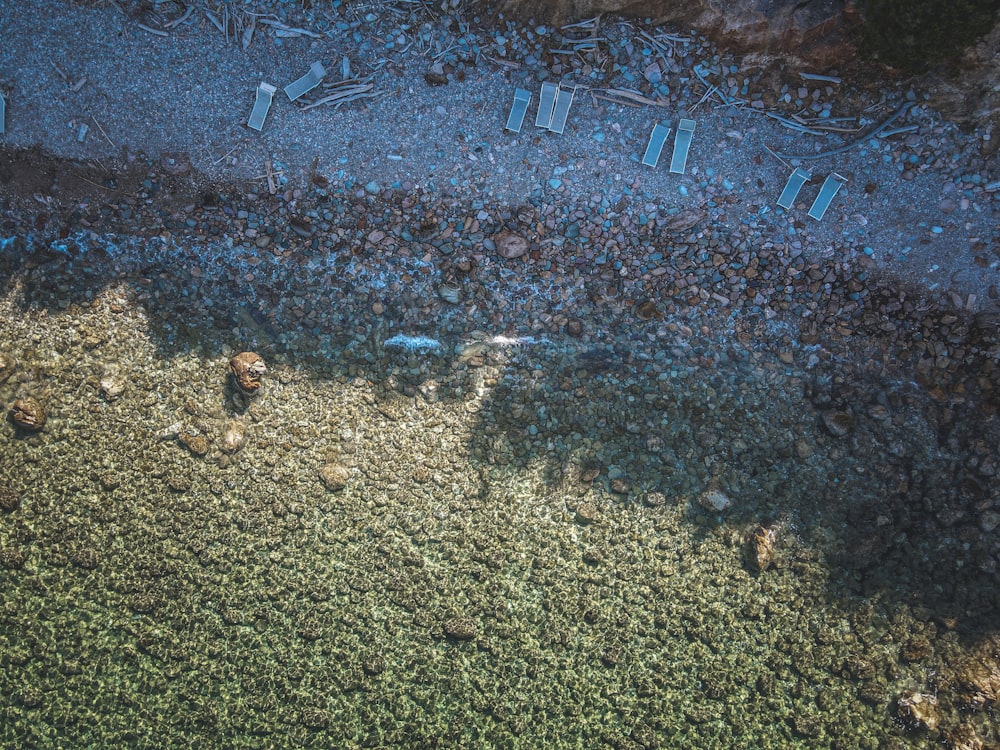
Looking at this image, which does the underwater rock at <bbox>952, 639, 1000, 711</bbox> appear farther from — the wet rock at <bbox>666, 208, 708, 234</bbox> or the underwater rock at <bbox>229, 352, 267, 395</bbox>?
the underwater rock at <bbox>229, 352, 267, 395</bbox>

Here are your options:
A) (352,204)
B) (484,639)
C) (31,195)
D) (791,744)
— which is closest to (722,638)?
(791,744)

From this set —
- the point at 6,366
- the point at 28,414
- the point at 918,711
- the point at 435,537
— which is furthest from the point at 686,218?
the point at 6,366

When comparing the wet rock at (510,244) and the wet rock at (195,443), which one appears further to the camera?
the wet rock at (510,244)

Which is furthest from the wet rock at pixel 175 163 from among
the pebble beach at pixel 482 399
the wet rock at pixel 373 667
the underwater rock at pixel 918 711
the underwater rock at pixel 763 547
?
the underwater rock at pixel 918 711

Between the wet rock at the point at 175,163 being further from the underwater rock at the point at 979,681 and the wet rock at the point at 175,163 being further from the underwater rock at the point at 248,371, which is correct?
the underwater rock at the point at 979,681

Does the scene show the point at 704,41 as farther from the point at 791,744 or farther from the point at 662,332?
the point at 791,744

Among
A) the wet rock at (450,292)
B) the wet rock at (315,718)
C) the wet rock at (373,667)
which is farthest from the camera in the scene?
the wet rock at (450,292)

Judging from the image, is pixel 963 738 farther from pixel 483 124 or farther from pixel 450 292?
pixel 483 124
